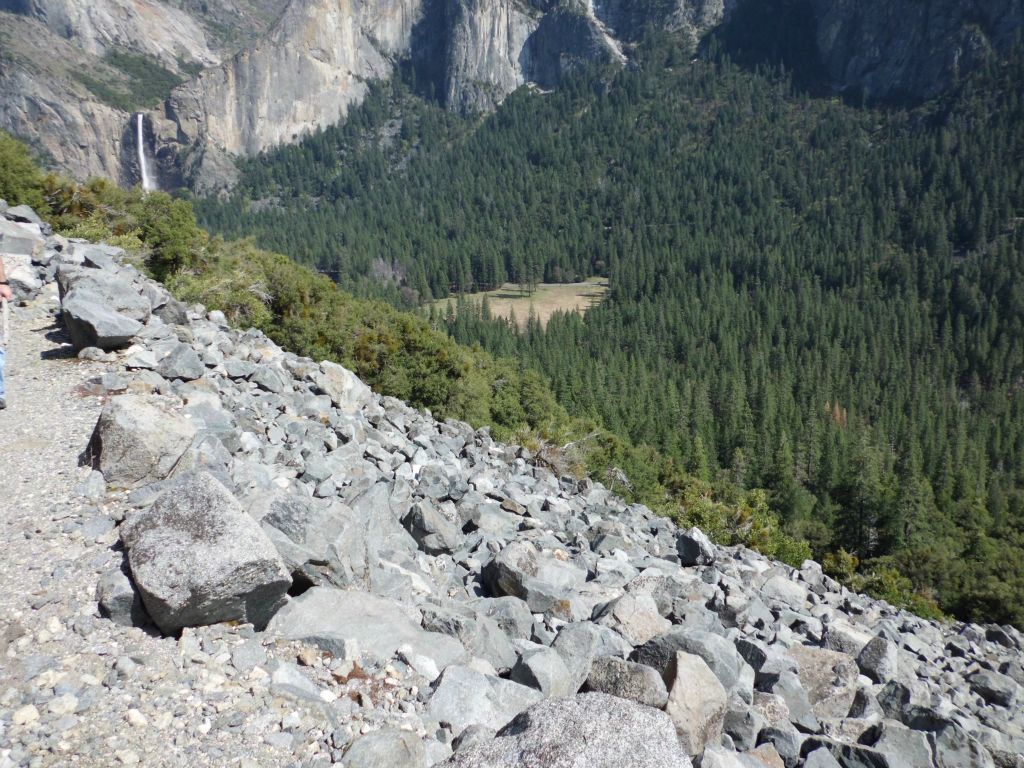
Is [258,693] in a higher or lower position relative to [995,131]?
lower

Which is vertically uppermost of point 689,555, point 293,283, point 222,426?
point 293,283

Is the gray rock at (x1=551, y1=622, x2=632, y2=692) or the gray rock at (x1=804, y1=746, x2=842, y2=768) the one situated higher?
the gray rock at (x1=551, y1=622, x2=632, y2=692)

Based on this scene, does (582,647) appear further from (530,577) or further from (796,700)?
(796,700)

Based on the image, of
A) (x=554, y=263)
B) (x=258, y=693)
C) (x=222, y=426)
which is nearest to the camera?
(x=258, y=693)

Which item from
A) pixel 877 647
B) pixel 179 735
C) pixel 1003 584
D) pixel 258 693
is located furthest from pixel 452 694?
pixel 1003 584

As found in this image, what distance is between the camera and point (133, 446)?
854cm

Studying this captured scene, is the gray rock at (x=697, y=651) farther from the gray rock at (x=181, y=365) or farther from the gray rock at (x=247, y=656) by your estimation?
the gray rock at (x=181, y=365)

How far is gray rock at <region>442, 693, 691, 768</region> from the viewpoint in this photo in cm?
440

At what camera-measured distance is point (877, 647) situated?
12.0 metres

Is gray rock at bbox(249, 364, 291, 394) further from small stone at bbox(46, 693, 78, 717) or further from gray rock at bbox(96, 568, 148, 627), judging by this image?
small stone at bbox(46, 693, 78, 717)

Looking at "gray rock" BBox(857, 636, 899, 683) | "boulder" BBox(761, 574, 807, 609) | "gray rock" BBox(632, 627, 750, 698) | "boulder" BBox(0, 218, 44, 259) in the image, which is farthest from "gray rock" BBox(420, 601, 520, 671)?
"boulder" BBox(0, 218, 44, 259)

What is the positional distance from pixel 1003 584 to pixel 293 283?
5096cm

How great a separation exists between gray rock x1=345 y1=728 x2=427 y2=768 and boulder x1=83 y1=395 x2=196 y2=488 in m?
5.06

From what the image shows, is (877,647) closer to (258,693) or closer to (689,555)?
(689,555)
